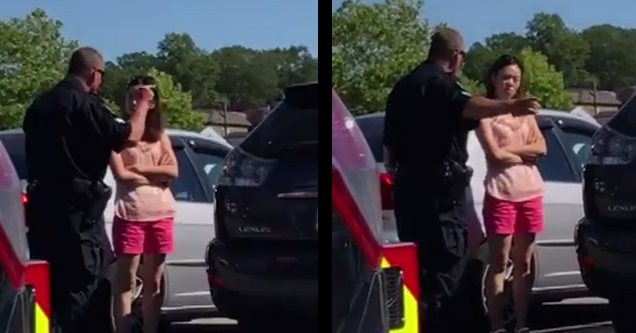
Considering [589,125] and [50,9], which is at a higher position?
[50,9]

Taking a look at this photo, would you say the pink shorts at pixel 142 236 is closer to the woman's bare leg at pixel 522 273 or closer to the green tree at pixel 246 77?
the green tree at pixel 246 77

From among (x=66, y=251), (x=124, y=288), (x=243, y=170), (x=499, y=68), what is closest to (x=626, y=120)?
(x=499, y=68)

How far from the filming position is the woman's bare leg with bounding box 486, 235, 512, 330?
3.51 metres

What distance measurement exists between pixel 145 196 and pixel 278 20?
0.62 meters

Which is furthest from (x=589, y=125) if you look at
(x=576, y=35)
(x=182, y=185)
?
(x=182, y=185)

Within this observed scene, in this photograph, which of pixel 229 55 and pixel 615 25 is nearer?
pixel 615 25

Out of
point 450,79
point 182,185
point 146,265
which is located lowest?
point 146,265

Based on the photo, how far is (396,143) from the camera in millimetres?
3547

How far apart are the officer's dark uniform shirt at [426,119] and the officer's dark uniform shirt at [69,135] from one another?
76 centimetres

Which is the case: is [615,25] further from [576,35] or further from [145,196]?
[145,196]

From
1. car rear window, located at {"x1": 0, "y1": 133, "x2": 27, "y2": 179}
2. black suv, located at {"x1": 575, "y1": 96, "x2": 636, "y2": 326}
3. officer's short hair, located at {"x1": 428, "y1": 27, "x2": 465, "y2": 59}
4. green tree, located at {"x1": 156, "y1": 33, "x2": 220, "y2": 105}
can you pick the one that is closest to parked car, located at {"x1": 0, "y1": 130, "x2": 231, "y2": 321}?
car rear window, located at {"x1": 0, "y1": 133, "x2": 27, "y2": 179}

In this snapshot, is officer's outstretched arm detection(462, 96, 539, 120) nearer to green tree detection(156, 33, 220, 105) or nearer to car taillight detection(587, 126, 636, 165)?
car taillight detection(587, 126, 636, 165)

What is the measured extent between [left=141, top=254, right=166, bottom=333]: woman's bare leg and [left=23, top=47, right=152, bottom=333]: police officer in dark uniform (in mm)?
127

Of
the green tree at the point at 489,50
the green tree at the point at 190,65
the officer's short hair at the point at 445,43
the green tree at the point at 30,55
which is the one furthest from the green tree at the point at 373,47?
the green tree at the point at 30,55
